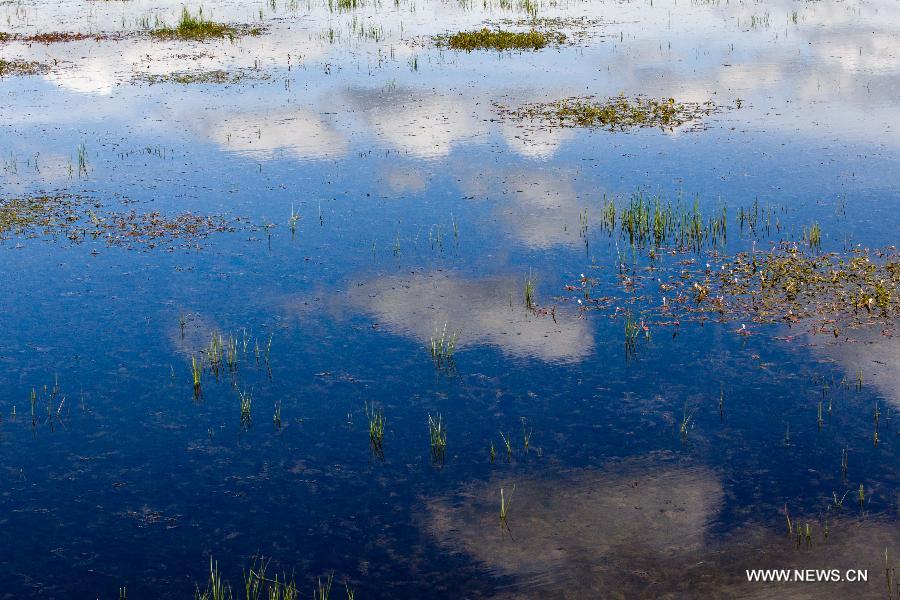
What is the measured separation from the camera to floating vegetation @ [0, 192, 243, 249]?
17.6 m

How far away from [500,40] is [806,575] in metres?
30.1

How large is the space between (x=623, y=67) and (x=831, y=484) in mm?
23337

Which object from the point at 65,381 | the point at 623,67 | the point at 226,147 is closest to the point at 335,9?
the point at 623,67

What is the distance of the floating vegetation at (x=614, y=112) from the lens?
974 inches

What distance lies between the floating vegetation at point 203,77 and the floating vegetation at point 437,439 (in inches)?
867

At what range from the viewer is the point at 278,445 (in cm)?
1086

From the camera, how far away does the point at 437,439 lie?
10.7 meters

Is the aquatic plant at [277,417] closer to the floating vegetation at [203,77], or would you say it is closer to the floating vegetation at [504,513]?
the floating vegetation at [504,513]

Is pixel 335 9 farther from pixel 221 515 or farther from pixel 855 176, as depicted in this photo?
pixel 221 515

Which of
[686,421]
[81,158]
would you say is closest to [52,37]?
[81,158]

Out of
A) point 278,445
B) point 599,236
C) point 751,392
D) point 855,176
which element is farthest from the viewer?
point 855,176

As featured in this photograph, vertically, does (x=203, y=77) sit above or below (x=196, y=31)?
below

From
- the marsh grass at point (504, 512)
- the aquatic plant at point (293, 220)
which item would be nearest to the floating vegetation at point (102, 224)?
the aquatic plant at point (293, 220)

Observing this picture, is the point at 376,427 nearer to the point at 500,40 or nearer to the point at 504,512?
the point at 504,512
